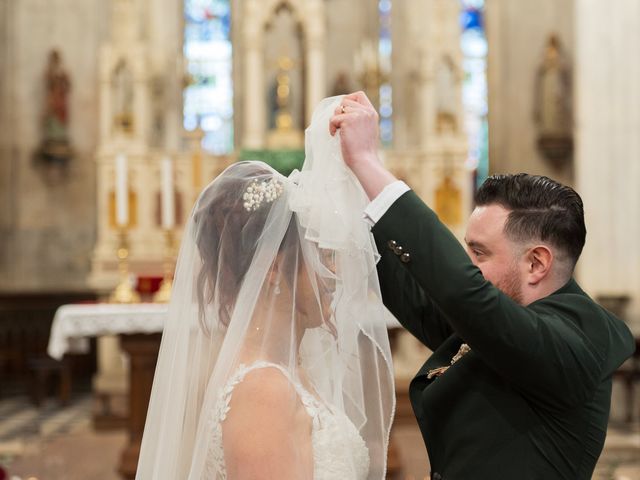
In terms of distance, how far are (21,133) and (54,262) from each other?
2.06 meters

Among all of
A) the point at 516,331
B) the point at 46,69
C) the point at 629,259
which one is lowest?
the point at 629,259

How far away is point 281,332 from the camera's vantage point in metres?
2.26

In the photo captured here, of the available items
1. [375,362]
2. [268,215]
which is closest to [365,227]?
[268,215]

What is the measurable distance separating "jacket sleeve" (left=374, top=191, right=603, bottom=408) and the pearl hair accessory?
1.18 feet

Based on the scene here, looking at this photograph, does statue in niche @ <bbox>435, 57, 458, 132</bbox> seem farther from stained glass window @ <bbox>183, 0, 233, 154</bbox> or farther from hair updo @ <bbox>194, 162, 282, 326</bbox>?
hair updo @ <bbox>194, 162, 282, 326</bbox>

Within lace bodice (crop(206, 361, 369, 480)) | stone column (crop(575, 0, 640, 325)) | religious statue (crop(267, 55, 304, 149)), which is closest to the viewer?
lace bodice (crop(206, 361, 369, 480))

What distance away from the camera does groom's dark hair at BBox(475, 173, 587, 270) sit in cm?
212

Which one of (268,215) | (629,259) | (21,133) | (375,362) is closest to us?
(268,215)

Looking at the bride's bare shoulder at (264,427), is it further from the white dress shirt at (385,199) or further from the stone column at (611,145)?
the stone column at (611,145)

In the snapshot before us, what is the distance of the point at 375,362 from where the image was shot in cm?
245

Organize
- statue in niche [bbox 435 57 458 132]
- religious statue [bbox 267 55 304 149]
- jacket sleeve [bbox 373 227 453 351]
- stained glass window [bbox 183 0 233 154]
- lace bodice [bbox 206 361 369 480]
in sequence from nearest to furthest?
lace bodice [bbox 206 361 369 480] < jacket sleeve [bbox 373 227 453 351] < religious statue [bbox 267 55 304 149] < statue in niche [bbox 435 57 458 132] < stained glass window [bbox 183 0 233 154]

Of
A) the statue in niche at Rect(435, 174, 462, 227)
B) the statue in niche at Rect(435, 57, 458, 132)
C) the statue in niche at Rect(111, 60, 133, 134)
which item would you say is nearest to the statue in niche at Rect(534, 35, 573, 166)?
the statue in niche at Rect(435, 57, 458, 132)

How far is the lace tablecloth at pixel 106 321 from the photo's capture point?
6.46 m

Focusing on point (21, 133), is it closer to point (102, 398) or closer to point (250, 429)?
point (102, 398)
